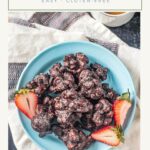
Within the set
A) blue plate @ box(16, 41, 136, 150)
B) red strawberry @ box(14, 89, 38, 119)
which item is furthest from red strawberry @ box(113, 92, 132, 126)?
red strawberry @ box(14, 89, 38, 119)

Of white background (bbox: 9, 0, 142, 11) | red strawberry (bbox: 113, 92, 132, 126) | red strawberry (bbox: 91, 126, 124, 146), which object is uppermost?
white background (bbox: 9, 0, 142, 11)

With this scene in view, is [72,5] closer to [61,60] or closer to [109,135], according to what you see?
[61,60]

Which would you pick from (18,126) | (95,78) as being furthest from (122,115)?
(18,126)

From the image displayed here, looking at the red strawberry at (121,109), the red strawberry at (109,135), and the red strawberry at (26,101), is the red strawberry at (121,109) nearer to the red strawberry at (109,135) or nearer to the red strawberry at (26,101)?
the red strawberry at (109,135)

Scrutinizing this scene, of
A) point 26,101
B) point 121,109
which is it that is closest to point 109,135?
point 121,109

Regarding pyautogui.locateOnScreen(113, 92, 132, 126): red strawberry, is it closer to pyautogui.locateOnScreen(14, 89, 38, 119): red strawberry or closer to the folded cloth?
the folded cloth
